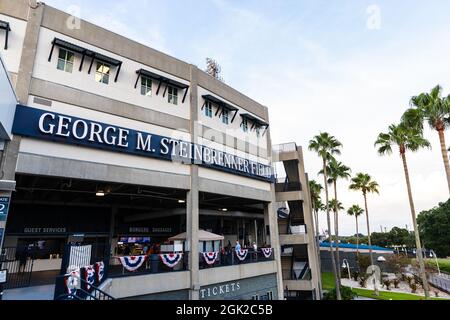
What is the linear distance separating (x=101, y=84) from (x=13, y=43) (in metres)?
4.37

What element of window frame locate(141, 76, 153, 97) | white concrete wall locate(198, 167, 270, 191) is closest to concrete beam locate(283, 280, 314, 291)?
white concrete wall locate(198, 167, 270, 191)

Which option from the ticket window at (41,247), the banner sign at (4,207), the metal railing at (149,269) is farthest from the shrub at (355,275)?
the banner sign at (4,207)

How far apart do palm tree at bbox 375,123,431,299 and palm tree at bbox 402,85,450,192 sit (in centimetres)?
180

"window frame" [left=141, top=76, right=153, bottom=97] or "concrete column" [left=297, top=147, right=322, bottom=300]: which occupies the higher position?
"window frame" [left=141, top=76, right=153, bottom=97]

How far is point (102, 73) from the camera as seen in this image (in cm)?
1719

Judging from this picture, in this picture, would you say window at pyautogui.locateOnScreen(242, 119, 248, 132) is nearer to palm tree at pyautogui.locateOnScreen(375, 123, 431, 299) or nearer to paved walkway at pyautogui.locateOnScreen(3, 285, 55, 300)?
palm tree at pyautogui.locateOnScreen(375, 123, 431, 299)

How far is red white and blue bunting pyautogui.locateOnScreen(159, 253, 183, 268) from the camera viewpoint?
53.7 ft

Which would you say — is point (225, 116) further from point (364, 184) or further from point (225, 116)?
point (364, 184)

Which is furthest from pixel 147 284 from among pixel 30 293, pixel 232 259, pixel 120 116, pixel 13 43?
pixel 13 43

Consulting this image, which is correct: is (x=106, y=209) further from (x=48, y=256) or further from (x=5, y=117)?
(x=5, y=117)

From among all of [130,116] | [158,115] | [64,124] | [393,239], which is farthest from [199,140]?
[393,239]
